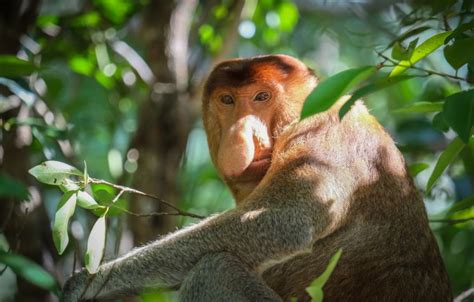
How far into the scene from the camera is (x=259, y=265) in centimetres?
447

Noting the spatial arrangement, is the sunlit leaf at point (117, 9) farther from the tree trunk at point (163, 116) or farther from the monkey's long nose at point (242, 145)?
the monkey's long nose at point (242, 145)

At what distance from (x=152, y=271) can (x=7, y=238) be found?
1.61m

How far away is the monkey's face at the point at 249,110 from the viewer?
5.09m

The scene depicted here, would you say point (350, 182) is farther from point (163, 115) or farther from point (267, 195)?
point (163, 115)

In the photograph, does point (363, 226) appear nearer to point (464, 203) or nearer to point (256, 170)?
point (464, 203)

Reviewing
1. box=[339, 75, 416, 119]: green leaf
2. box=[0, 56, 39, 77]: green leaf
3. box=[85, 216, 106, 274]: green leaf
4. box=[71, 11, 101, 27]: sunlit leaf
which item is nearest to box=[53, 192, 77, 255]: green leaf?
box=[85, 216, 106, 274]: green leaf

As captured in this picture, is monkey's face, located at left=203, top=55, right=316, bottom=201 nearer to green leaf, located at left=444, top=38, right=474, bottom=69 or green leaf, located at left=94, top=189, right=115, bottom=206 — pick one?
green leaf, located at left=94, top=189, right=115, bottom=206

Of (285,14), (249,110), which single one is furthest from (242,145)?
(285,14)

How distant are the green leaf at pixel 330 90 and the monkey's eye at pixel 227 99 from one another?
2.29 m

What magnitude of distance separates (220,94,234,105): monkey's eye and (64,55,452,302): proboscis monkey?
1.75ft

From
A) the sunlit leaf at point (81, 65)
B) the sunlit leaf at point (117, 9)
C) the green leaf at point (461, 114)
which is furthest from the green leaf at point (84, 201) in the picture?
the sunlit leaf at point (117, 9)

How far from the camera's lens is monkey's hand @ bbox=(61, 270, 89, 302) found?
176 inches

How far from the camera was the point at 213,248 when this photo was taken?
4523 millimetres

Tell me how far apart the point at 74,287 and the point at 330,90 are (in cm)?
222
